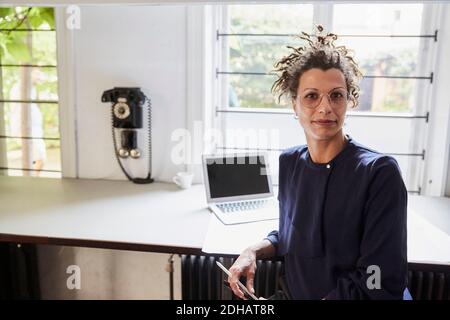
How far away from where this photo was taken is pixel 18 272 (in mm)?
1938

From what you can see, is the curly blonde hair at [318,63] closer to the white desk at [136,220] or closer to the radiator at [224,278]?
the white desk at [136,220]

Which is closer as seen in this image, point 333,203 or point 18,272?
point 333,203

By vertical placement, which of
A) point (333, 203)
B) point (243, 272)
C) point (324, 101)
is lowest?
point (243, 272)

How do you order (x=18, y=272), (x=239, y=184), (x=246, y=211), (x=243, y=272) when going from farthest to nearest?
(x=18, y=272)
(x=239, y=184)
(x=246, y=211)
(x=243, y=272)

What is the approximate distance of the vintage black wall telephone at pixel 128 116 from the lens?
1.98 m

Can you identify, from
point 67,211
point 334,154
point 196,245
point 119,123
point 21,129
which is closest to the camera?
point 334,154

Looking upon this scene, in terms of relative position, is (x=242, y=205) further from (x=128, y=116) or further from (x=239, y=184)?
(x=128, y=116)

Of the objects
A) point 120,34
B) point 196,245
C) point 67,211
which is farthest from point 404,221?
point 120,34

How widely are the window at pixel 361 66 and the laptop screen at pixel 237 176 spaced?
0.35 meters

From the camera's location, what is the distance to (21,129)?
230 cm

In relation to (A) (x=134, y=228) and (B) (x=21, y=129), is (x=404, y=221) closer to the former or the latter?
(A) (x=134, y=228)

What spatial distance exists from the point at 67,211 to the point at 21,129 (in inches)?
35.8

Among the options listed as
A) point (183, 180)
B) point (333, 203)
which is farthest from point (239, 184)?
point (333, 203)

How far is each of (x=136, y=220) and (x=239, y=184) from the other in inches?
19.5
